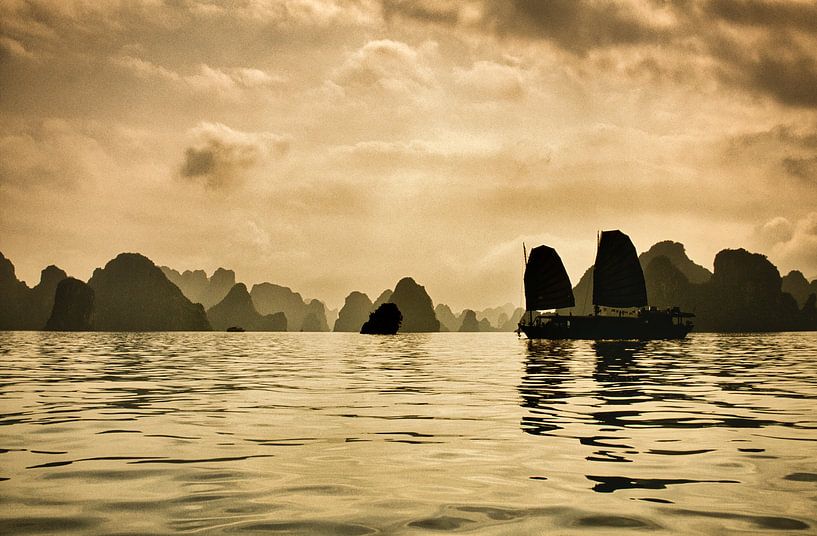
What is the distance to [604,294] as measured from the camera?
88688 mm

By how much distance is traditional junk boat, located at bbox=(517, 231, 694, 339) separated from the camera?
8738 centimetres

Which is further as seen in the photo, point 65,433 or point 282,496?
point 65,433

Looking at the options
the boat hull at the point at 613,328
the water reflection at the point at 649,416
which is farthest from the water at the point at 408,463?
the boat hull at the point at 613,328

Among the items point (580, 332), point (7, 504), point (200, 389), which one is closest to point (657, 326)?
point (580, 332)

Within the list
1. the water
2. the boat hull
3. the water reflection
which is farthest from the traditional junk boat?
the water

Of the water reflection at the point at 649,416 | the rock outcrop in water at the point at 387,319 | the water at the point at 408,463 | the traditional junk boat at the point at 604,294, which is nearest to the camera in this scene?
the water at the point at 408,463

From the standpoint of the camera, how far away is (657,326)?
9375 centimetres

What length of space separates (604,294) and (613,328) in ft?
18.0

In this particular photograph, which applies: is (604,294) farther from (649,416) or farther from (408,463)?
(408,463)

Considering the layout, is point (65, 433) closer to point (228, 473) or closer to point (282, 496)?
point (228, 473)

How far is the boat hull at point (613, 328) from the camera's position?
299ft

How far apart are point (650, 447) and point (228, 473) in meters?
6.23

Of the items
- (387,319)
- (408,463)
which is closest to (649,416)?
(408,463)

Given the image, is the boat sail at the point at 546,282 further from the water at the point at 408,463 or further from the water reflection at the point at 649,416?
the water at the point at 408,463
